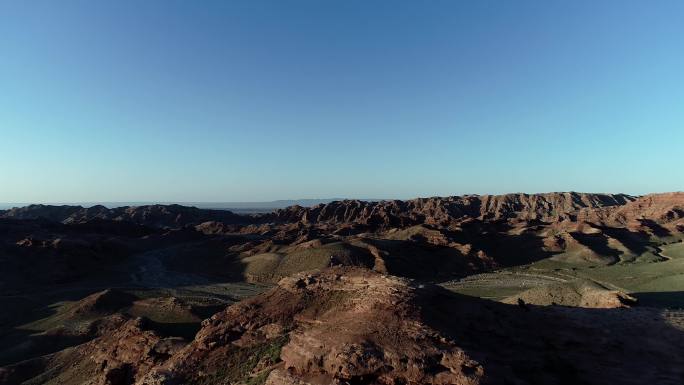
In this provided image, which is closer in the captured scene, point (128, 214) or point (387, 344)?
point (387, 344)

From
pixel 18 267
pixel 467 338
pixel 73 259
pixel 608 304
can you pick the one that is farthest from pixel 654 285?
pixel 18 267

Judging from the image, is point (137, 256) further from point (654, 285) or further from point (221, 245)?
point (654, 285)

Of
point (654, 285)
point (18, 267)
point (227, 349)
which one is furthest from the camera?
point (18, 267)

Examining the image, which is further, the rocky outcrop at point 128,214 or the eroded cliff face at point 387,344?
the rocky outcrop at point 128,214

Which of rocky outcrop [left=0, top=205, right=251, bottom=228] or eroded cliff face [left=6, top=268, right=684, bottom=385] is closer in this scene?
eroded cliff face [left=6, top=268, right=684, bottom=385]

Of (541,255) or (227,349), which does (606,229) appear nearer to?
(541,255)

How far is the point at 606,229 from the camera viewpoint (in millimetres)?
106062

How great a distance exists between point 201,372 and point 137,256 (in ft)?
301

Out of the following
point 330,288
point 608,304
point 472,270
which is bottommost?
point 472,270

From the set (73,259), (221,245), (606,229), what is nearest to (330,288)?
(73,259)

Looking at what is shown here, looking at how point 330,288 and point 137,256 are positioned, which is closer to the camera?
point 330,288

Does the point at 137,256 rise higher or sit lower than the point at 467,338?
lower

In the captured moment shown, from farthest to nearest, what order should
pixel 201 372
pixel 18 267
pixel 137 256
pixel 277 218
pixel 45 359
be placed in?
pixel 277 218
pixel 137 256
pixel 18 267
pixel 45 359
pixel 201 372

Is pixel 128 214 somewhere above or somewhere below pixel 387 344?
above
